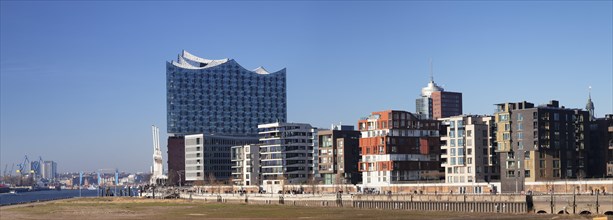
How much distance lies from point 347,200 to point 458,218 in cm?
5693

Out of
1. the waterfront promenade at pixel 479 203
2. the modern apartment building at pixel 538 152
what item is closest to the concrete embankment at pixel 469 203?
the waterfront promenade at pixel 479 203

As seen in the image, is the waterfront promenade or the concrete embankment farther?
the concrete embankment

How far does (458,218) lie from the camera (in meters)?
136

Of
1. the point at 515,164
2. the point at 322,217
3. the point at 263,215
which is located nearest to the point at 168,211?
the point at 263,215

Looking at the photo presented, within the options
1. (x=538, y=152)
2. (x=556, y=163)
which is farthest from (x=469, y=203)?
(x=556, y=163)

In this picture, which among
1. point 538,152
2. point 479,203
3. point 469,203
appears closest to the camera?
point 479,203

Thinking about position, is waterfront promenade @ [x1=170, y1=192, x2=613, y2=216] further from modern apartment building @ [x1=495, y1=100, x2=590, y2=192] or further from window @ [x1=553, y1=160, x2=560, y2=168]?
window @ [x1=553, y1=160, x2=560, y2=168]

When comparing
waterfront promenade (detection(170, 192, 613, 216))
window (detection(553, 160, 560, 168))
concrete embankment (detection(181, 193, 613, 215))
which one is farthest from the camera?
window (detection(553, 160, 560, 168))

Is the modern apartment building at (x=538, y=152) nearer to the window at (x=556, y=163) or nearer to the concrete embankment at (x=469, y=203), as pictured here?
the window at (x=556, y=163)

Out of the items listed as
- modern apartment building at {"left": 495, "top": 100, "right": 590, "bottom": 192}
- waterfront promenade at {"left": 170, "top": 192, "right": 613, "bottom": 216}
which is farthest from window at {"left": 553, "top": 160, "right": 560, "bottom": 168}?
waterfront promenade at {"left": 170, "top": 192, "right": 613, "bottom": 216}

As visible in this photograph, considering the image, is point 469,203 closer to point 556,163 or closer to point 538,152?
point 538,152

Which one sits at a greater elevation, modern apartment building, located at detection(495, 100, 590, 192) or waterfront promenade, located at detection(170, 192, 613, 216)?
modern apartment building, located at detection(495, 100, 590, 192)

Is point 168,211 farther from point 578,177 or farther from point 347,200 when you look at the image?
point 578,177

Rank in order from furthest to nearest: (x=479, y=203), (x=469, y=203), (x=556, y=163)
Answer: (x=556, y=163) → (x=469, y=203) → (x=479, y=203)
